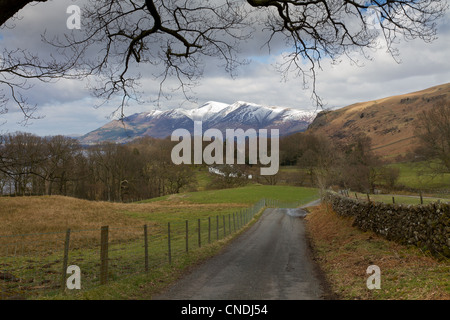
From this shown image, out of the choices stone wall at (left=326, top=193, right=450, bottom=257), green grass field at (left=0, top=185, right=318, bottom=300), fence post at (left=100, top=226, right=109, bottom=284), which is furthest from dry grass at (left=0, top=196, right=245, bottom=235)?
stone wall at (left=326, top=193, right=450, bottom=257)

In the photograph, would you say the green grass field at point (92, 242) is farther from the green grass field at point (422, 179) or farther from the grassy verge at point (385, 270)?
the green grass field at point (422, 179)

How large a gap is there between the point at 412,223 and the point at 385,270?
2817 millimetres

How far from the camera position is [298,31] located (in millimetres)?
10664

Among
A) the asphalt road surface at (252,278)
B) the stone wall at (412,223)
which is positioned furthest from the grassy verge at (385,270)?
the asphalt road surface at (252,278)

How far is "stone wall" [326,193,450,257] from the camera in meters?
8.80

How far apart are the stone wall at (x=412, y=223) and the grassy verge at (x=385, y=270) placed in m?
0.30

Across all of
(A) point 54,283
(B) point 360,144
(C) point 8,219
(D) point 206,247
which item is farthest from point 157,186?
(A) point 54,283

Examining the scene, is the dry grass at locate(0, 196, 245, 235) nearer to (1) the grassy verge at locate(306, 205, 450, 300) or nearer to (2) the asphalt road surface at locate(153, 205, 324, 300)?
(2) the asphalt road surface at locate(153, 205, 324, 300)

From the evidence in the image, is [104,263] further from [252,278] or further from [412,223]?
[412,223]

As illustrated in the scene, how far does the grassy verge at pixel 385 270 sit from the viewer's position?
6684mm

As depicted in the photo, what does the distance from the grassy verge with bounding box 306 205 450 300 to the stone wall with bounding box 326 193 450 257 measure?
301 millimetres

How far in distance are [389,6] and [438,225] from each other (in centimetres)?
604
